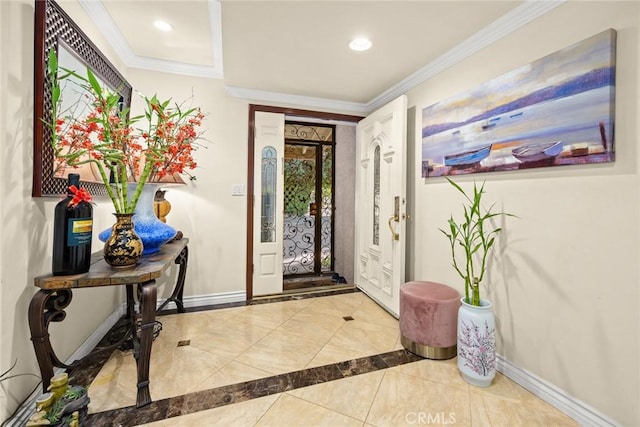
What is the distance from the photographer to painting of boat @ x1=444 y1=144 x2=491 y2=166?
6.39 ft

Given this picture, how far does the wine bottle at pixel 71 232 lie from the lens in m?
1.37

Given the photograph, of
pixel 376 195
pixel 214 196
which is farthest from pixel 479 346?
pixel 214 196

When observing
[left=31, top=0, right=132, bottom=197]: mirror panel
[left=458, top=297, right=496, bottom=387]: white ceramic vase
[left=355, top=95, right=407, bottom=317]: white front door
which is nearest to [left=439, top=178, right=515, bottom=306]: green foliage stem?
[left=458, top=297, right=496, bottom=387]: white ceramic vase

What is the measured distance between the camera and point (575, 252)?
1.48 metres

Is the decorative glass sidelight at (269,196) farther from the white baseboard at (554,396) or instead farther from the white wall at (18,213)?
the white baseboard at (554,396)

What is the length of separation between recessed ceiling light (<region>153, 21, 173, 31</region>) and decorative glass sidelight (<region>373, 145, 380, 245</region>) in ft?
7.06

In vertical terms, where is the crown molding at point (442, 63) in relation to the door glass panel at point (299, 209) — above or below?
above

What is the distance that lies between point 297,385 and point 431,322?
1.01 metres

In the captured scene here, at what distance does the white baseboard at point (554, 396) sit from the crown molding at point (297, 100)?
9.51ft

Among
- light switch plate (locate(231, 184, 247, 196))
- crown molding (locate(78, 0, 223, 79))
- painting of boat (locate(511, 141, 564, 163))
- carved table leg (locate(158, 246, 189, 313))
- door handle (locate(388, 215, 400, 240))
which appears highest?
crown molding (locate(78, 0, 223, 79))

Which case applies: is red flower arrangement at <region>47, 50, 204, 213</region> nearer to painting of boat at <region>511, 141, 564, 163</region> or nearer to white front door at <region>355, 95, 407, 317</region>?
white front door at <region>355, 95, 407, 317</region>

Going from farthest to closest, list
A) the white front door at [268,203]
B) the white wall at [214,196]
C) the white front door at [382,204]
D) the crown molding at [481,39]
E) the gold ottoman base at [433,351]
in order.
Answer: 1. the white front door at [268,203]
2. the white wall at [214,196]
3. the white front door at [382,204]
4. the gold ottoman base at [433,351]
5. the crown molding at [481,39]

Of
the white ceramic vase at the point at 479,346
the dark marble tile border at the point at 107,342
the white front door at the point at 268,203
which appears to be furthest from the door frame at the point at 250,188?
the white ceramic vase at the point at 479,346

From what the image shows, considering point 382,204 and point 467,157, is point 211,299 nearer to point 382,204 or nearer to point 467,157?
point 382,204
